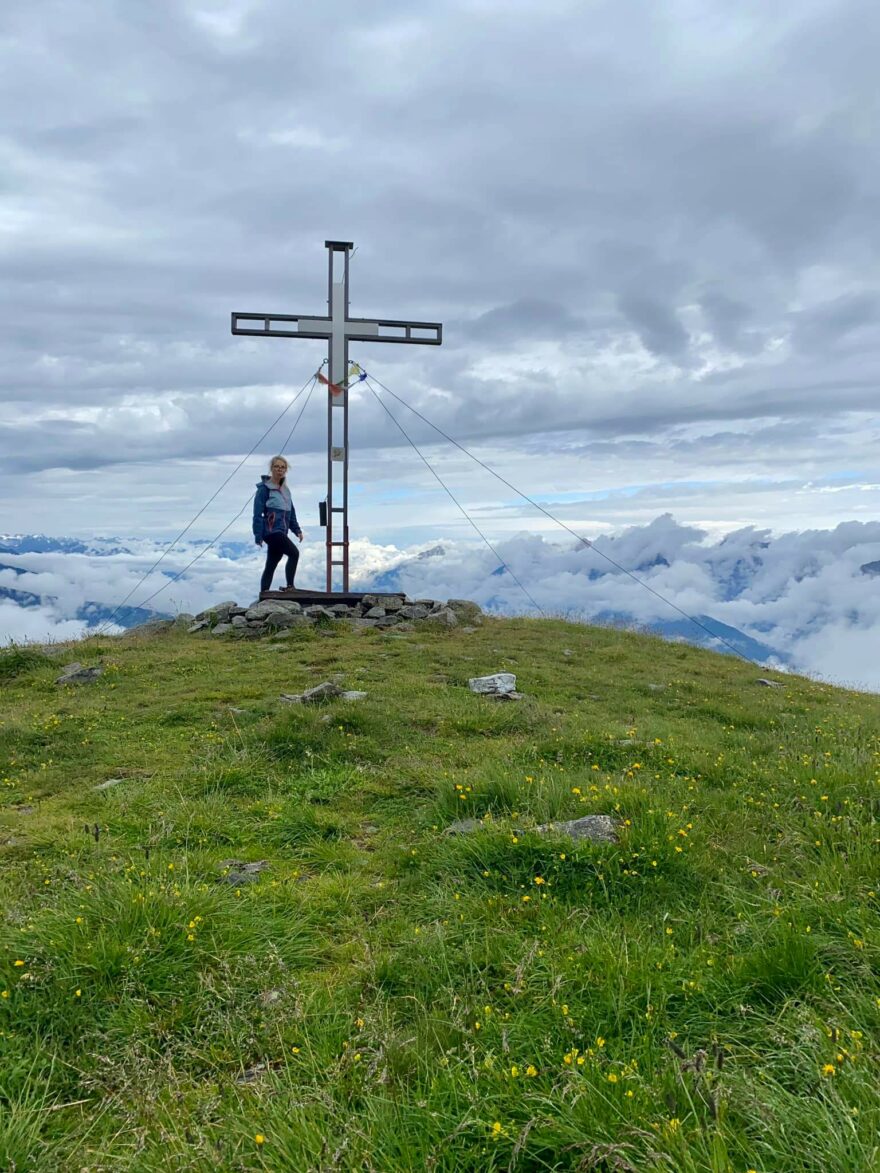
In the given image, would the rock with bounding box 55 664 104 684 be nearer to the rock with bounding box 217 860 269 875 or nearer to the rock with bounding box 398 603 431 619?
the rock with bounding box 398 603 431 619

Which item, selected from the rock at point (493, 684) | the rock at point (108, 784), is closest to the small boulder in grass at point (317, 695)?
the rock at point (493, 684)

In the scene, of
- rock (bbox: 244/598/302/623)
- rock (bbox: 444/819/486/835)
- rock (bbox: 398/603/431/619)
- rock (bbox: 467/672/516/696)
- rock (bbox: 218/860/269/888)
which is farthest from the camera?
rock (bbox: 398/603/431/619)

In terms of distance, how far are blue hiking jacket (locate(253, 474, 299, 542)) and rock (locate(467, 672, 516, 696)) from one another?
7.14m

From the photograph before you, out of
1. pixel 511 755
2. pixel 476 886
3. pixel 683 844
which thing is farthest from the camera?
pixel 511 755

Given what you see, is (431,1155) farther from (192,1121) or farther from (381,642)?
(381,642)

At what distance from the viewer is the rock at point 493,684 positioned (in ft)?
34.6

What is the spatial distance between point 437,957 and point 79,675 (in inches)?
366

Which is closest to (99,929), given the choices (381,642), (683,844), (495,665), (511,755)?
(683,844)

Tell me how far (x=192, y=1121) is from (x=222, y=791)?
3774mm

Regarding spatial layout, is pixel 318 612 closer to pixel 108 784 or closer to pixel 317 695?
pixel 317 695

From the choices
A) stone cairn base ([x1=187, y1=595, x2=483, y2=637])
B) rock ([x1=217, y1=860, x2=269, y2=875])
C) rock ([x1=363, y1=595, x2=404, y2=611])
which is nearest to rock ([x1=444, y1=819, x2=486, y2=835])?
rock ([x1=217, y1=860, x2=269, y2=875])

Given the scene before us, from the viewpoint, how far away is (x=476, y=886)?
4.66m

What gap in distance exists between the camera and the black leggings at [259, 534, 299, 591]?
1666cm

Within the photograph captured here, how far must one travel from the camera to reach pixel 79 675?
1153cm
